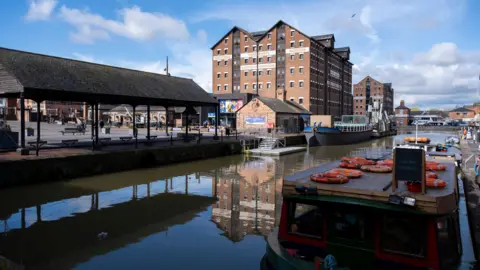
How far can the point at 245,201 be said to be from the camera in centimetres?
1406

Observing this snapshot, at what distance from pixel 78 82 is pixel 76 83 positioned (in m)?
0.26

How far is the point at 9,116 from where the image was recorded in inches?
2288

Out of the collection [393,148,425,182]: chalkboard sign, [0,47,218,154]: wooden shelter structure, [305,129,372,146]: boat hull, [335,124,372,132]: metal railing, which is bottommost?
[305,129,372,146]: boat hull

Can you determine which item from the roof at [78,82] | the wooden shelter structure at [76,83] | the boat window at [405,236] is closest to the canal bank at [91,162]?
the wooden shelter structure at [76,83]

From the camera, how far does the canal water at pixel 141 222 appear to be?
8.50 meters

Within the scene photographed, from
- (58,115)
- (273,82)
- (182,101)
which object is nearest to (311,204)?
(182,101)

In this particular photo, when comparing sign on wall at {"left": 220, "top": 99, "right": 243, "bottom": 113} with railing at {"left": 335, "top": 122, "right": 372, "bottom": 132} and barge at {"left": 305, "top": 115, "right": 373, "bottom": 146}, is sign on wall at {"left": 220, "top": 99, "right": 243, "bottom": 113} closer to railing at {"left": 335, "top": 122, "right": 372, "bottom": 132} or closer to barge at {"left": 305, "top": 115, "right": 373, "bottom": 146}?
railing at {"left": 335, "top": 122, "right": 372, "bottom": 132}

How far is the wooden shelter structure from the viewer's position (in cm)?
1741

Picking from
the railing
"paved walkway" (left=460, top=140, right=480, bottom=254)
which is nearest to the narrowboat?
"paved walkway" (left=460, top=140, right=480, bottom=254)

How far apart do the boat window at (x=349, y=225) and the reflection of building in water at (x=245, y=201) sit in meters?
4.40

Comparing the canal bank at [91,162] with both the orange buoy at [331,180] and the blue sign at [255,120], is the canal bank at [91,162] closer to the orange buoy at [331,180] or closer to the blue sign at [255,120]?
the orange buoy at [331,180]

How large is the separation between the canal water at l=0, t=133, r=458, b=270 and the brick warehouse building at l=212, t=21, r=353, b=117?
4258 centimetres

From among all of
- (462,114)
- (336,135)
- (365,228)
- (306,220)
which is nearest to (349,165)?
(306,220)

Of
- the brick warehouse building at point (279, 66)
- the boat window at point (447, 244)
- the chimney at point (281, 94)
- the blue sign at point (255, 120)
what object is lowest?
the boat window at point (447, 244)
